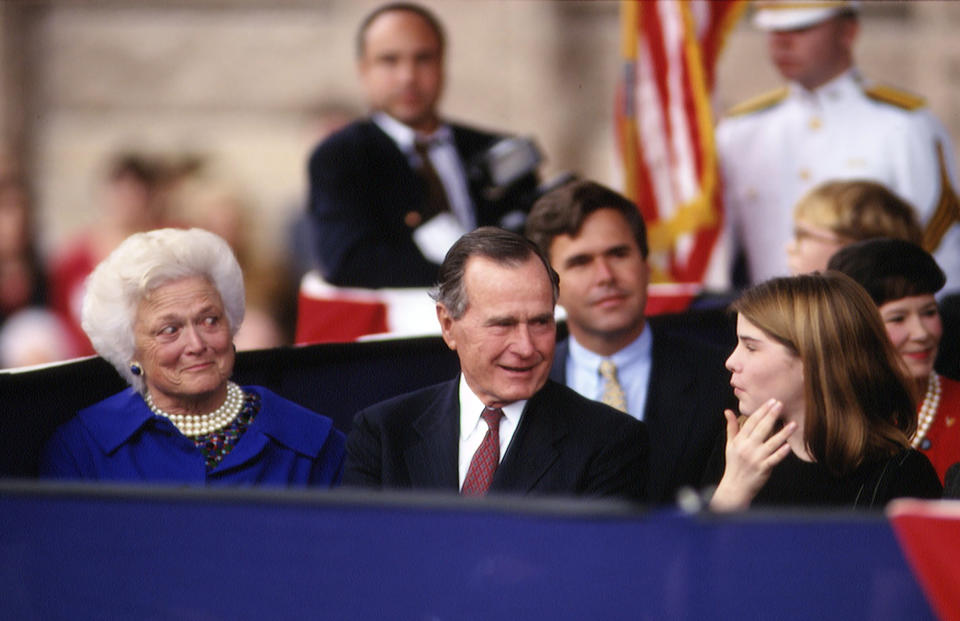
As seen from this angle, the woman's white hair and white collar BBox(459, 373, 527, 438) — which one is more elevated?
the woman's white hair

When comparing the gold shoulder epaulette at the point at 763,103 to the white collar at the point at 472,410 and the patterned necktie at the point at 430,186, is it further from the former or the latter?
the white collar at the point at 472,410

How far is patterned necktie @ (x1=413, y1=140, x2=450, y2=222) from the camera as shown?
4.98m

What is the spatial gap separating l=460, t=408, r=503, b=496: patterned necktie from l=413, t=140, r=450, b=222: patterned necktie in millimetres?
2105

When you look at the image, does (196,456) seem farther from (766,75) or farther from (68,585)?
(766,75)

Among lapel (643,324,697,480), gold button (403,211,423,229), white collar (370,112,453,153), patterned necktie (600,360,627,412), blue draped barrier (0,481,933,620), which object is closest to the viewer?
blue draped barrier (0,481,933,620)

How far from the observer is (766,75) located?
8352 mm

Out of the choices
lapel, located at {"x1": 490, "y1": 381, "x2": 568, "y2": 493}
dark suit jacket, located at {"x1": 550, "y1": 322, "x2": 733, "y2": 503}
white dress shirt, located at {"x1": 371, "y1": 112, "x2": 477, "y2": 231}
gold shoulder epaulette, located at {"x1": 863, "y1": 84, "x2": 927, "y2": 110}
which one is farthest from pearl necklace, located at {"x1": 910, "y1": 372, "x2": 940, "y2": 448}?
gold shoulder epaulette, located at {"x1": 863, "y1": 84, "x2": 927, "y2": 110}

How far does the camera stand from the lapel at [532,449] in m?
2.83

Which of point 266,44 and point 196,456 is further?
point 266,44

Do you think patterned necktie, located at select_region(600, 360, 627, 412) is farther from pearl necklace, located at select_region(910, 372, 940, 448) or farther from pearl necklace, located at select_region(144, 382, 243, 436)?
pearl necklace, located at select_region(144, 382, 243, 436)

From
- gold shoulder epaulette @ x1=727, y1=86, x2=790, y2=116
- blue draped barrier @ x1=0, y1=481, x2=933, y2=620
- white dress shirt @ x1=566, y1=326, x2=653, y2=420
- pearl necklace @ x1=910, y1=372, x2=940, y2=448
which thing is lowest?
pearl necklace @ x1=910, y1=372, x2=940, y2=448

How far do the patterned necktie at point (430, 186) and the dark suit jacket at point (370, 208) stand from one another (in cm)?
2

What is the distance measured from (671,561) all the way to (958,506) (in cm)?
40

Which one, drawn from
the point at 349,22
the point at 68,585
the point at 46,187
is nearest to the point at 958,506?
the point at 68,585
